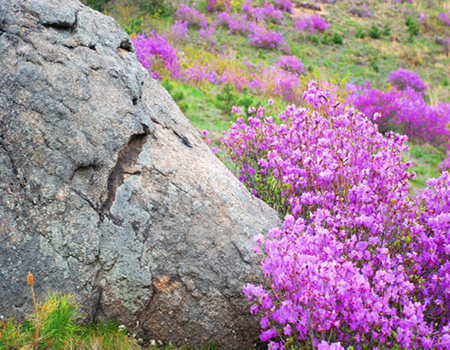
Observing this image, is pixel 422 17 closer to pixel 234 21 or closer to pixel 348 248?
pixel 234 21

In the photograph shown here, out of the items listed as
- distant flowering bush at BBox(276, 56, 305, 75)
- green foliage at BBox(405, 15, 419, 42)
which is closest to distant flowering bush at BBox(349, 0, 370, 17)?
green foliage at BBox(405, 15, 419, 42)

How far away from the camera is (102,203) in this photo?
266cm

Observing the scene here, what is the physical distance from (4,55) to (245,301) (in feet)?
8.34

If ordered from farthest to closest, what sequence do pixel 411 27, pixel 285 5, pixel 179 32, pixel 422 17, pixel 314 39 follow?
pixel 422 17, pixel 285 5, pixel 411 27, pixel 314 39, pixel 179 32

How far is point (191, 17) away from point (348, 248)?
15.0m

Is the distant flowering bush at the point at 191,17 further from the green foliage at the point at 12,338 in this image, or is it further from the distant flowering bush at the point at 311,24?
the green foliage at the point at 12,338

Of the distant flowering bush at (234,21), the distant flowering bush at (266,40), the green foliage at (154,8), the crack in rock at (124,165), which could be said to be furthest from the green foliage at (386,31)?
the crack in rock at (124,165)

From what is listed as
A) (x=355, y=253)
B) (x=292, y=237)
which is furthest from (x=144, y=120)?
(x=355, y=253)

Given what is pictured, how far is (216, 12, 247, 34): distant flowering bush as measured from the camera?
16.0 metres

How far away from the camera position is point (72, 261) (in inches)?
101

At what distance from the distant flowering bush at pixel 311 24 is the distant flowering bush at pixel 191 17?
458 centimetres

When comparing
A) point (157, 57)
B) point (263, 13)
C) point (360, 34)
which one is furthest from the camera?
point (263, 13)

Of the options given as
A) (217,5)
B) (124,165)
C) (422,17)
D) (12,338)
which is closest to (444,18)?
(422,17)

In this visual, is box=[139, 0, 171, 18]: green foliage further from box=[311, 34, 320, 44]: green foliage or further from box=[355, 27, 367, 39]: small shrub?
Answer: box=[355, 27, 367, 39]: small shrub
